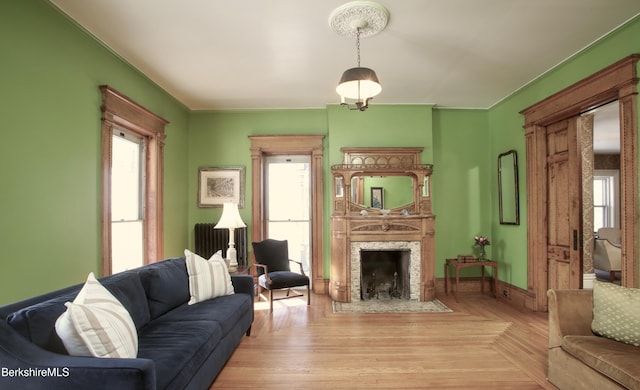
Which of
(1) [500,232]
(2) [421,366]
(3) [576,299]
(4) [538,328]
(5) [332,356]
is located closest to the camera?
(3) [576,299]

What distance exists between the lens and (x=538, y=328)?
137 inches

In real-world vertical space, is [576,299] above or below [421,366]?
above

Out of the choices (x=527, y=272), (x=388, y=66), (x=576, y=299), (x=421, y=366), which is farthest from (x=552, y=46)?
(x=421, y=366)

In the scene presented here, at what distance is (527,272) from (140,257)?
5.04 meters

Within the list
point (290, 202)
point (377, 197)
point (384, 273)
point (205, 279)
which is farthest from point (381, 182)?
point (205, 279)

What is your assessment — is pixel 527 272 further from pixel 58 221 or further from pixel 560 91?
pixel 58 221

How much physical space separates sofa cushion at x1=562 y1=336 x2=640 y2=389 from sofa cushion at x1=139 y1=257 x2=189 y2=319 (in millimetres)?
3073

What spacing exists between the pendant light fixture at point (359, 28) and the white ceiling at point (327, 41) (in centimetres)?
8

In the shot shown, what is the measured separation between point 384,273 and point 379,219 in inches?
34.7

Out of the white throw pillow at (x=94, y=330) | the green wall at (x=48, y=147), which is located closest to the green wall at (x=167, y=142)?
the green wall at (x=48, y=147)

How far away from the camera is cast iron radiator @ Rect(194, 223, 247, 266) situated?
4832 millimetres

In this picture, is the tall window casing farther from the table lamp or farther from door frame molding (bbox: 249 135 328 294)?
door frame molding (bbox: 249 135 328 294)

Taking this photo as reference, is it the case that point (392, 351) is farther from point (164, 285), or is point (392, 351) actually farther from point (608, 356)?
point (164, 285)

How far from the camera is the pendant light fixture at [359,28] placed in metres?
2.46
